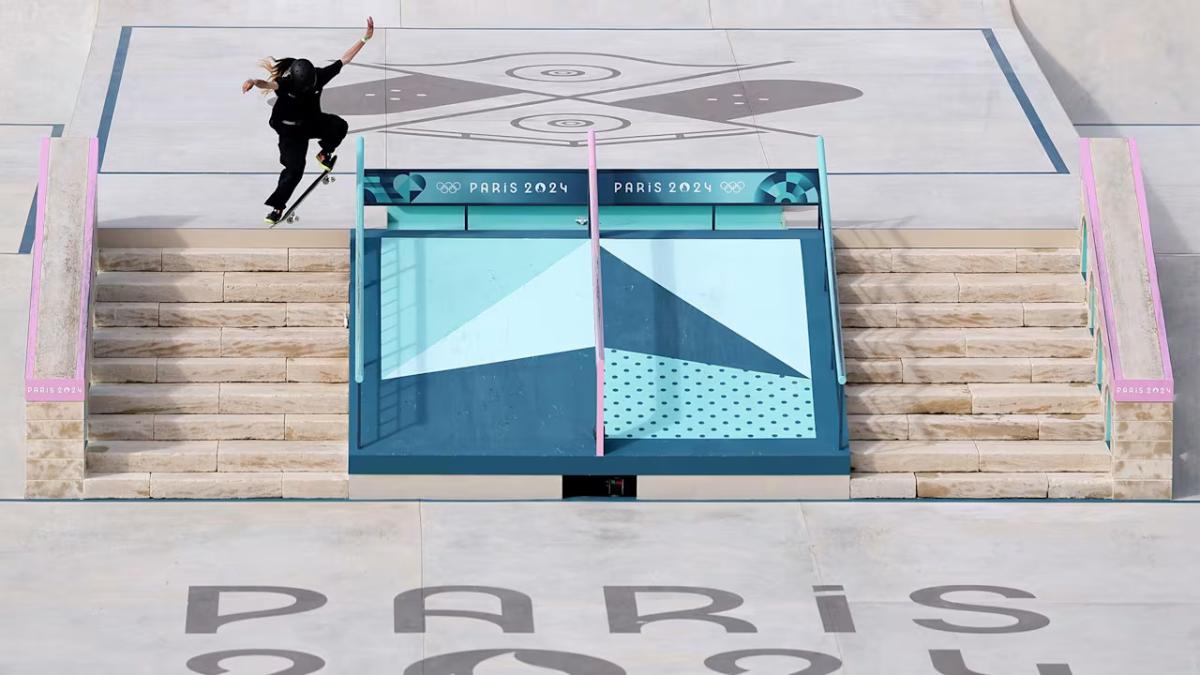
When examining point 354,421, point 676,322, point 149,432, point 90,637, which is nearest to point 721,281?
point 676,322

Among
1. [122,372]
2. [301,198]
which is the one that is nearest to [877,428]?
[301,198]

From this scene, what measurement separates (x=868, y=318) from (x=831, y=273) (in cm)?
68

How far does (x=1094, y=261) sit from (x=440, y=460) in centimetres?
540

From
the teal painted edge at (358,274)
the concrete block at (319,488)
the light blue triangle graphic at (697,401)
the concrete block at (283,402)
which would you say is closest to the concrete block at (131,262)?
the concrete block at (283,402)

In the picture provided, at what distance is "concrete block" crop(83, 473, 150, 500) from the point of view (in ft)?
45.8

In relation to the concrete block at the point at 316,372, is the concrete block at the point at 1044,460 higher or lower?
lower

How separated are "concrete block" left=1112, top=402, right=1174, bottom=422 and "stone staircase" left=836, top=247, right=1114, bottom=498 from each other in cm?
32

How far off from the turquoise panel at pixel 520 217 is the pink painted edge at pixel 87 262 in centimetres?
297

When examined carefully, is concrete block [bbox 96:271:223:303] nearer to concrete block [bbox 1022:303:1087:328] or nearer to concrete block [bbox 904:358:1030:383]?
concrete block [bbox 904:358:1030:383]

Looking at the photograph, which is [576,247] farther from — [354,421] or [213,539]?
[213,539]

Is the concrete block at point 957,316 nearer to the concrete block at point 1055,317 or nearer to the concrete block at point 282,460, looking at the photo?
the concrete block at point 1055,317

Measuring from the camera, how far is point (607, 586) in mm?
12469

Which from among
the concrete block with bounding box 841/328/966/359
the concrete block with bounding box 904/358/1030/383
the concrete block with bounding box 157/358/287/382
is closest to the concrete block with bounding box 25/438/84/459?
the concrete block with bounding box 157/358/287/382

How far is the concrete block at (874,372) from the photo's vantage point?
1517 cm
